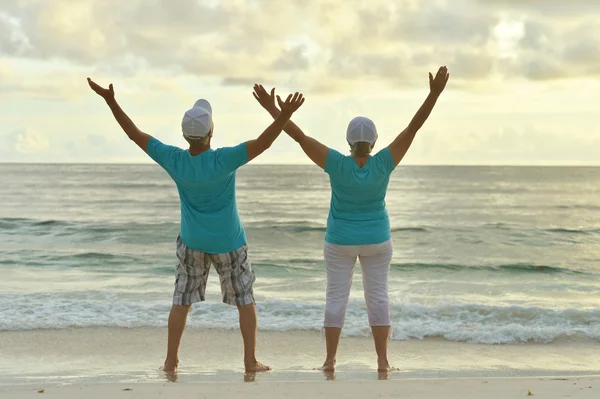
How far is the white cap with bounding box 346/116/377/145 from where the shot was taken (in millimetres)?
4902

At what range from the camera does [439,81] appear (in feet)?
16.1

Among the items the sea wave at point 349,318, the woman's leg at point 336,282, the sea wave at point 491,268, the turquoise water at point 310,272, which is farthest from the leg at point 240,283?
the sea wave at point 491,268

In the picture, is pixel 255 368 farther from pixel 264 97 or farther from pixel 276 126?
pixel 264 97

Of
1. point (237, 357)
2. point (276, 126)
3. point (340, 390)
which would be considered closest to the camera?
point (340, 390)

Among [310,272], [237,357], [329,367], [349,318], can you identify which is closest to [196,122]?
[329,367]

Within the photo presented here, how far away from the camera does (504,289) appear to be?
36.3 ft

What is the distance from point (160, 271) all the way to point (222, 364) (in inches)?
281

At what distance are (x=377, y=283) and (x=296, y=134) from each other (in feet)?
3.92

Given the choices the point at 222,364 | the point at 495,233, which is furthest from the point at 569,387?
the point at 495,233

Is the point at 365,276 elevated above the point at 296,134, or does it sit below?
below

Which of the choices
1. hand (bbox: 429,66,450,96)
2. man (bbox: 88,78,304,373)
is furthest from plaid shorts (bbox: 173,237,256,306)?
hand (bbox: 429,66,450,96)

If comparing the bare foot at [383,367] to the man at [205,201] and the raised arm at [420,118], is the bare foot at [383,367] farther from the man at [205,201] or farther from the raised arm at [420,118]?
the raised arm at [420,118]

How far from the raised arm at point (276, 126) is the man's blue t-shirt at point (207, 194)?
98 millimetres

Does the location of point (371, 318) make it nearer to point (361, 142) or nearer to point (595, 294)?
point (361, 142)
